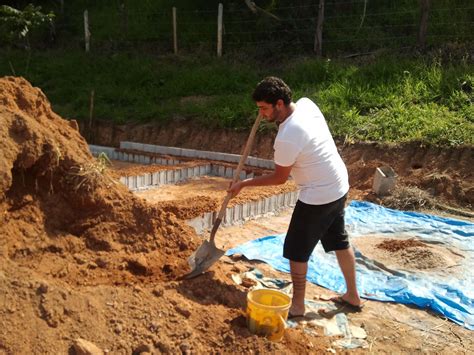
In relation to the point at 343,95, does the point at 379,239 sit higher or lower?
lower

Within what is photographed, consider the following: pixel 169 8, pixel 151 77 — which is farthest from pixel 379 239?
pixel 169 8

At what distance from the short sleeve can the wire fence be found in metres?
8.55

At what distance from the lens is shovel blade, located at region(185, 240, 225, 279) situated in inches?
139

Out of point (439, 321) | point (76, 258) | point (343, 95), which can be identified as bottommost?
point (439, 321)

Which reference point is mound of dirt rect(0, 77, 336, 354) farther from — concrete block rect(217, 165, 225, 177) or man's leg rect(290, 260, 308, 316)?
concrete block rect(217, 165, 225, 177)

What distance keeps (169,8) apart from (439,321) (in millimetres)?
13361

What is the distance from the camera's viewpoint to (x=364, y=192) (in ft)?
22.8

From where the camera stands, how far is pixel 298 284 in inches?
136

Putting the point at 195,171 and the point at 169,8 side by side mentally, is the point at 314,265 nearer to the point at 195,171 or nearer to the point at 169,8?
the point at 195,171

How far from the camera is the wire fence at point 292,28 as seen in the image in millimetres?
11227

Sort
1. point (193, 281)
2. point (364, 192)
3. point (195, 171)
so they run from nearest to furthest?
1. point (193, 281)
2. point (364, 192)
3. point (195, 171)

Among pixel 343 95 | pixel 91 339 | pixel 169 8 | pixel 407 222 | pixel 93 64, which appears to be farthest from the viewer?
pixel 169 8

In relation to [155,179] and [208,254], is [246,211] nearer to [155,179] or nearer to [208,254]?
[155,179]

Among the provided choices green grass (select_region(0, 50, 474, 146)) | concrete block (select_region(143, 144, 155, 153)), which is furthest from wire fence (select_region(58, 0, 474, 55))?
concrete block (select_region(143, 144, 155, 153))
